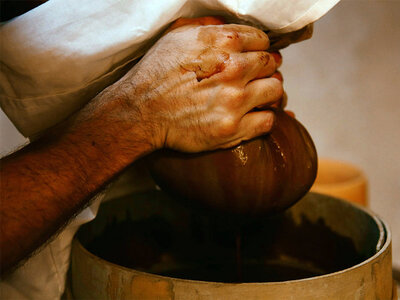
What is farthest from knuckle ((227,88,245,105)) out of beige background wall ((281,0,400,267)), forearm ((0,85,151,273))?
beige background wall ((281,0,400,267))

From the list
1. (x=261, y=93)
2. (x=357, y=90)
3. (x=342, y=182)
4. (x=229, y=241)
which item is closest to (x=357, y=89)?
(x=357, y=90)

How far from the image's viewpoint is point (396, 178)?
202cm

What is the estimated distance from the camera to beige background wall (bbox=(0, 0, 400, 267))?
1.98 m

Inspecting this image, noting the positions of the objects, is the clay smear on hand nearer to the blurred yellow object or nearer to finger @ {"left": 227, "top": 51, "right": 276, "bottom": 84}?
finger @ {"left": 227, "top": 51, "right": 276, "bottom": 84}

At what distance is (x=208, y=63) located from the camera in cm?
57

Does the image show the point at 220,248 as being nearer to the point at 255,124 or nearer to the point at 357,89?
the point at 255,124

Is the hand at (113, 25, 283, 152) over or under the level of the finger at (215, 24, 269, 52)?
under

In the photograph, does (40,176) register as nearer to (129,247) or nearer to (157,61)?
(157,61)

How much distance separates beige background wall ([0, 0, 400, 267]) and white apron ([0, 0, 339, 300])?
1.41 metres

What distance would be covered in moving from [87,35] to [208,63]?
16cm

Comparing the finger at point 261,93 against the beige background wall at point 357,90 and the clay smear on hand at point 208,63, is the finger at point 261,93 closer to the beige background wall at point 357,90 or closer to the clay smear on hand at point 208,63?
the clay smear on hand at point 208,63

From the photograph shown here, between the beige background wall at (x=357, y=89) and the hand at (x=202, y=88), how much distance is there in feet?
4.72

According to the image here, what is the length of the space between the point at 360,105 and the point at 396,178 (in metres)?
0.33

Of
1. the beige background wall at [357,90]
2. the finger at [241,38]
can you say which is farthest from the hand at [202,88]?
the beige background wall at [357,90]
